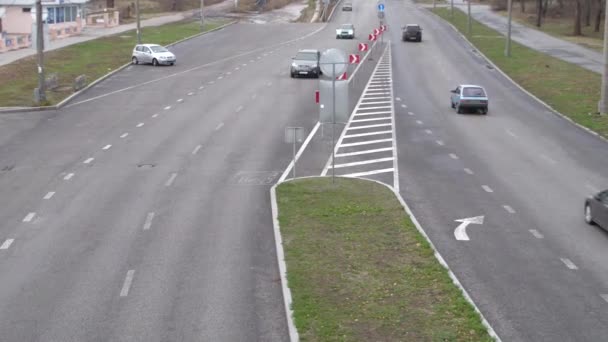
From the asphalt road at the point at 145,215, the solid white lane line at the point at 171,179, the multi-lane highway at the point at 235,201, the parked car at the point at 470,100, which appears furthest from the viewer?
the parked car at the point at 470,100

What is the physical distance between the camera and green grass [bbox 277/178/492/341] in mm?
14703

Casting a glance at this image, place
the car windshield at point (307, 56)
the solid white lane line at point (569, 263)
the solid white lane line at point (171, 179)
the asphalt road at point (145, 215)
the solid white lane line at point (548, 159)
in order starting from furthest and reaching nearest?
the car windshield at point (307, 56)
the solid white lane line at point (548, 159)
the solid white lane line at point (171, 179)
the solid white lane line at point (569, 263)
the asphalt road at point (145, 215)

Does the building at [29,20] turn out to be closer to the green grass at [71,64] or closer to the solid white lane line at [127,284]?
the green grass at [71,64]

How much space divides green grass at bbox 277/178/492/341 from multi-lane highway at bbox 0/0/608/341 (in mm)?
643

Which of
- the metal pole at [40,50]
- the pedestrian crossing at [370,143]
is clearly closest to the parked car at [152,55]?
the pedestrian crossing at [370,143]

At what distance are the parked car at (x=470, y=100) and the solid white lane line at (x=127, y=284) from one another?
2885 cm

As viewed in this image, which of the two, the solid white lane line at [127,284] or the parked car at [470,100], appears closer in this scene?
the solid white lane line at [127,284]

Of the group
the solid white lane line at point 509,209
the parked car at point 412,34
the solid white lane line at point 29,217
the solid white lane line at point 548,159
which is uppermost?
the parked car at point 412,34

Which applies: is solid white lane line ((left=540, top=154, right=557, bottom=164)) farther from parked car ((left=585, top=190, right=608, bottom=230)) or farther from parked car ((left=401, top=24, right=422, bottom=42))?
parked car ((left=401, top=24, right=422, bottom=42))

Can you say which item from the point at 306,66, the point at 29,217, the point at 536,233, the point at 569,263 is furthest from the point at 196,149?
the point at 306,66

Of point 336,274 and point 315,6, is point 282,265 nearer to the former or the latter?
point 336,274

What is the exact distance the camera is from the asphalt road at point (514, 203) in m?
16.6

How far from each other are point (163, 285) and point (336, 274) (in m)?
3.32

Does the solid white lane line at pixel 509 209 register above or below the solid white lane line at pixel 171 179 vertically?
below
